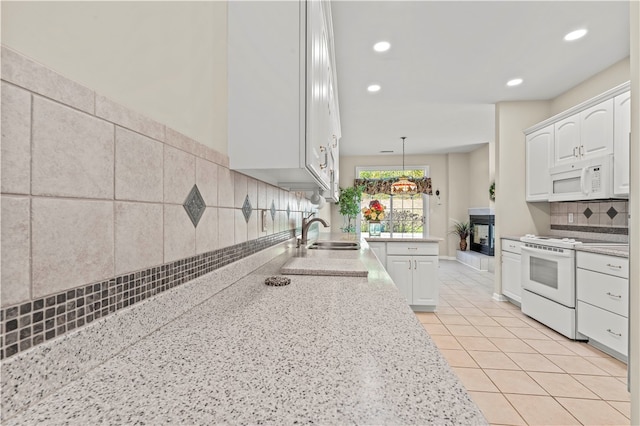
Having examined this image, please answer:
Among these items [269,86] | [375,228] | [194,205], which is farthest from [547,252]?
[375,228]

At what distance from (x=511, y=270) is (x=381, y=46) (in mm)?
2980

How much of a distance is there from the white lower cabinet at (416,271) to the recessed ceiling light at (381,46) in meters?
2.04

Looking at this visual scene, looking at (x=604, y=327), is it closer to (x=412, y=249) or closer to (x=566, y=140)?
(x=412, y=249)

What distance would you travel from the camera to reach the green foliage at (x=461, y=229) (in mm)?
6934

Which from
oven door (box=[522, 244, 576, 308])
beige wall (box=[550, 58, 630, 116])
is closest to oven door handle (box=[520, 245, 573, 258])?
oven door (box=[522, 244, 576, 308])

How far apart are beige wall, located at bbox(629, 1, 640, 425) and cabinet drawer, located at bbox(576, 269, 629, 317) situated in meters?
1.62

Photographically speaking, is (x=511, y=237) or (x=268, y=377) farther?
(x=511, y=237)

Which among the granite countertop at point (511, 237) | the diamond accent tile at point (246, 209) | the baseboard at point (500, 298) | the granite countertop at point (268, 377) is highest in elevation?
the diamond accent tile at point (246, 209)

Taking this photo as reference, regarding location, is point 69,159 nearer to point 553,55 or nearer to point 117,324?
point 117,324

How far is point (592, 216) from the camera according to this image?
3.12 metres

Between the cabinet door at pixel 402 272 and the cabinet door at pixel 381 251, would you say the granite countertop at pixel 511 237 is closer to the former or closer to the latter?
the cabinet door at pixel 402 272

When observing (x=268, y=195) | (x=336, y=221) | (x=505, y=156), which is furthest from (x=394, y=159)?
(x=268, y=195)

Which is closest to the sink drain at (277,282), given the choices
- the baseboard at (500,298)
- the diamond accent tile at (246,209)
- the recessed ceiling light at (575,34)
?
the diamond accent tile at (246,209)

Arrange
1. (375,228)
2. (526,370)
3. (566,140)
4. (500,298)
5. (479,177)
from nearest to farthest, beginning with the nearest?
(526,370)
(566,140)
(500,298)
(479,177)
(375,228)
